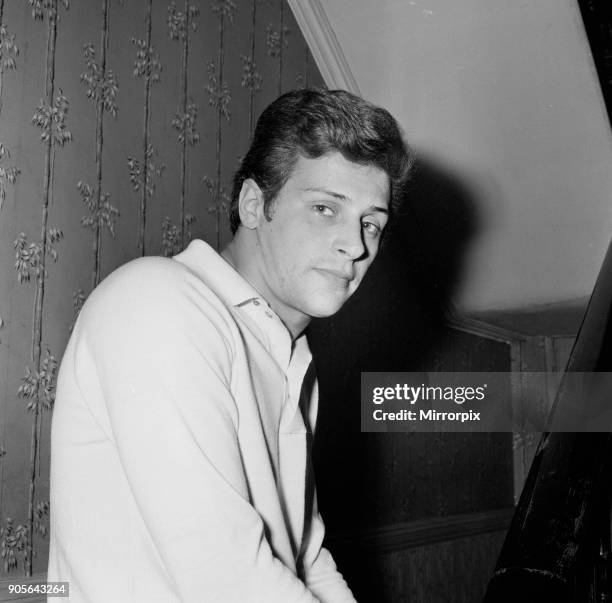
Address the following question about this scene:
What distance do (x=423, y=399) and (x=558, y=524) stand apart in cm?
308

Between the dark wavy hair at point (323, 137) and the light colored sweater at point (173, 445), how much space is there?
24cm

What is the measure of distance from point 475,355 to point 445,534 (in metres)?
1.05

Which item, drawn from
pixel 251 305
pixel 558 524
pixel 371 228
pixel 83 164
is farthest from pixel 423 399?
pixel 558 524

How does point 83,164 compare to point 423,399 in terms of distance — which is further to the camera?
point 423,399

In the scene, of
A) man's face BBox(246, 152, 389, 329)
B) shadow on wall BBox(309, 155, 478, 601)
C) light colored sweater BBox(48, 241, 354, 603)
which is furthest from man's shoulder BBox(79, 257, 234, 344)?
shadow on wall BBox(309, 155, 478, 601)

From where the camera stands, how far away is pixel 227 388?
3.39 ft

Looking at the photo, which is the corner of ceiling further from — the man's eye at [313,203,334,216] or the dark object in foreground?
the dark object in foreground

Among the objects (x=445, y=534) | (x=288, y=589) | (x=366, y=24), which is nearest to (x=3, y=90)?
(x=288, y=589)

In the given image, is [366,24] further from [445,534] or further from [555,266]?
[445,534]

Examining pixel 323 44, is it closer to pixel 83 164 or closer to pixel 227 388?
pixel 83 164

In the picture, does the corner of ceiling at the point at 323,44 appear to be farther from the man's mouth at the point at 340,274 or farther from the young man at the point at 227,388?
the man's mouth at the point at 340,274

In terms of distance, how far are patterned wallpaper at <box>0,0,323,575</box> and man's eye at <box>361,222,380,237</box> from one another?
30.9 inches

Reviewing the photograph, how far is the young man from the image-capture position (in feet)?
3.07

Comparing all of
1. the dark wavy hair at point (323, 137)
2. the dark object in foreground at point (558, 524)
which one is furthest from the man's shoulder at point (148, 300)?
the dark object in foreground at point (558, 524)
